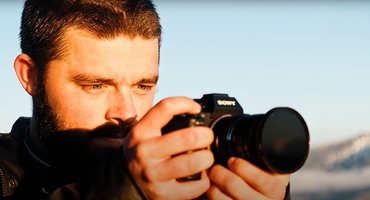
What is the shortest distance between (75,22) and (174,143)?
1.66m

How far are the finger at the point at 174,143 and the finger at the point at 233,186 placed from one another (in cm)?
19

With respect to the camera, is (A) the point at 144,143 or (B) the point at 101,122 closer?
(A) the point at 144,143

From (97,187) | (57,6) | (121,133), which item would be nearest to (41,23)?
(57,6)

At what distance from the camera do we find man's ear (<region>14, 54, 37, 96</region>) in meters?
3.54

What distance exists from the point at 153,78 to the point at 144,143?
1.35 metres

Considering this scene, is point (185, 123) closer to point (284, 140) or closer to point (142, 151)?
point (142, 151)

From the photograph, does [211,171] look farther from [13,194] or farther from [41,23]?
[41,23]

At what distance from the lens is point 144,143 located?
1.98 metres

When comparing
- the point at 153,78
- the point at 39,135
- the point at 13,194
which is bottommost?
the point at 13,194

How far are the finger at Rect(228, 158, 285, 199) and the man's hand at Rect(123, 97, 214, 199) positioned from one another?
0.11 m

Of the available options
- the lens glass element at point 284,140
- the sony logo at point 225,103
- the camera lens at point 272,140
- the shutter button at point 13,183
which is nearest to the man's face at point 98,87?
the shutter button at point 13,183

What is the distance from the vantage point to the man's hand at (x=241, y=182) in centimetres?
204

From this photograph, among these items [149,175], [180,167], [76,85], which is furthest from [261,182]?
[76,85]

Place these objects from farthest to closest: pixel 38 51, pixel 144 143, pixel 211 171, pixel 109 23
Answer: pixel 38 51, pixel 109 23, pixel 211 171, pixel 144 143
